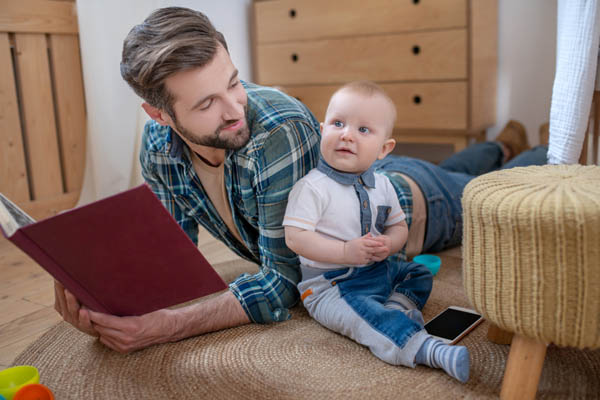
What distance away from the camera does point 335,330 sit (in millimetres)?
1087

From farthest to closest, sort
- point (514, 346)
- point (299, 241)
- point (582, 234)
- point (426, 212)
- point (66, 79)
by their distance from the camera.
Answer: point (66, 79), point (426, 212), point (299, 241), point (514, 346), point (582, 234)

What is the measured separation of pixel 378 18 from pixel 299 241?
1.62 meters

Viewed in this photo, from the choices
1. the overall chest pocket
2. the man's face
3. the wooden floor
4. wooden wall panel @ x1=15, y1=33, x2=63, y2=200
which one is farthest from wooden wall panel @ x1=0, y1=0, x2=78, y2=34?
the overall chest pocket

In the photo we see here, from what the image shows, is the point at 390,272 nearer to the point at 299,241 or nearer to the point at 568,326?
the point at 299,241

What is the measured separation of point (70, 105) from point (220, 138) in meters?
1.31

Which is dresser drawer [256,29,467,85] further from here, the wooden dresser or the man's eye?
the man's eye

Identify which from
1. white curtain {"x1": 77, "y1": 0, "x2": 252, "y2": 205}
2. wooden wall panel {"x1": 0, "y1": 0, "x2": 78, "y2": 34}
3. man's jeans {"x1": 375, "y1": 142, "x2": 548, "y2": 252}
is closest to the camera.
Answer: man's jeans {"x1": 375, "y1": 142, "x2": 548, "y2": 252}

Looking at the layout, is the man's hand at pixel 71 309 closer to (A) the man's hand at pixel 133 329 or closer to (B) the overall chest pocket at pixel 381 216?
(A) the man's hand at pixel 133 329

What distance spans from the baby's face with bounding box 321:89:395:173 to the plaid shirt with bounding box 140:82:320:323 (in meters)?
0.07

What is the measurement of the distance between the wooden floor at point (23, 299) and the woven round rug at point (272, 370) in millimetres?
64

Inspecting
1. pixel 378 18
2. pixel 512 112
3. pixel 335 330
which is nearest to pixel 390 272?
pixel 335 330

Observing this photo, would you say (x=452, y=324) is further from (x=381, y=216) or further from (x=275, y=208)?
(x=275, y=208)

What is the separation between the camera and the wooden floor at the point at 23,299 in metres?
1.17

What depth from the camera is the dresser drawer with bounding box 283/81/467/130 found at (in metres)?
2.28
